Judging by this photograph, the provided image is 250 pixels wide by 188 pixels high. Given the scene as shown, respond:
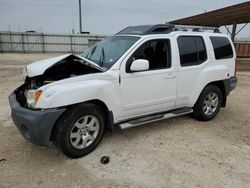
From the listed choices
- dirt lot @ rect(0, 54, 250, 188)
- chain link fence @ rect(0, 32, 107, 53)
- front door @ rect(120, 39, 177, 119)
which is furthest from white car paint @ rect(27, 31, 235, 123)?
chain link fence @ rect(0, 32, 107, 53)

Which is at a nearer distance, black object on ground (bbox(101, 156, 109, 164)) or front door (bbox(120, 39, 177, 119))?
black object on ground (bbox(101, 156, 109, 164))

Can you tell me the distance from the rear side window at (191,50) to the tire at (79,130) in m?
1.97

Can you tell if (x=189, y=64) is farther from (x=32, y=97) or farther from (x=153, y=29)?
(x=32, y=97)

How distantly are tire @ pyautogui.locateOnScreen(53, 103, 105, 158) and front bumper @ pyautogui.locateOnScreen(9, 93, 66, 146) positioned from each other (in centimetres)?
16

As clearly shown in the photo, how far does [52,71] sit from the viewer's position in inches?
144

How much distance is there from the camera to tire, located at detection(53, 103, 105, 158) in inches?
130

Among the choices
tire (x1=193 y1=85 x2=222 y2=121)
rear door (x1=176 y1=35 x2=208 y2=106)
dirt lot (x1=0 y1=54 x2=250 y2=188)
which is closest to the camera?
dirt lot (x1=0 y1=54 x2=250 y2=188)

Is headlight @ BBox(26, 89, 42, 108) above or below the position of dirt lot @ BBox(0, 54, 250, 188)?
above

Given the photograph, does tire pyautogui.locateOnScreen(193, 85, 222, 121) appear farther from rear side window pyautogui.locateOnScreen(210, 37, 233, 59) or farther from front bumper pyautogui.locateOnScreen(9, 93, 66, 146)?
front bumper pyautogui.locateOnScreen(9, 93, 66, 146)

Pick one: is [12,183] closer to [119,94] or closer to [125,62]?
[119,94]

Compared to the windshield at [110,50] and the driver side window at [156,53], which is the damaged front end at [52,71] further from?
the driver side window at [156,53]

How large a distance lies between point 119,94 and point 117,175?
1228 mm

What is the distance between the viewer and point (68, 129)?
11.0ft

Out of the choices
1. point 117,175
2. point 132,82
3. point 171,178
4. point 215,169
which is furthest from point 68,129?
point 215,169
